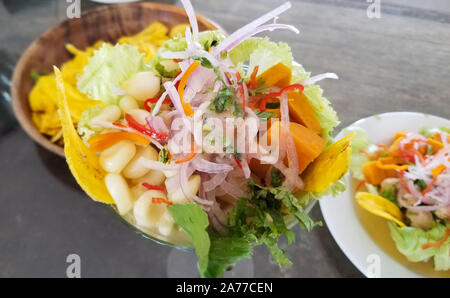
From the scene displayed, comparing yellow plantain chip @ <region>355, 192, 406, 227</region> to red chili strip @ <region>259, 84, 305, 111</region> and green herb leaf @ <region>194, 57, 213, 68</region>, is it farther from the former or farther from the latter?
green herb leaf @ <region>194, 57, 213, 68</region>

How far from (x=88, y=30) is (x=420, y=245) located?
52.3 inches

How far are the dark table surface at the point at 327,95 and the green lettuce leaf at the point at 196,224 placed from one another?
505mm

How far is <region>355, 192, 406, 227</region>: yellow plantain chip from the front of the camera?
976 mm

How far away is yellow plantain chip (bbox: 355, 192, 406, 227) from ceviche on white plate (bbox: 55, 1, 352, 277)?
10.4 inches

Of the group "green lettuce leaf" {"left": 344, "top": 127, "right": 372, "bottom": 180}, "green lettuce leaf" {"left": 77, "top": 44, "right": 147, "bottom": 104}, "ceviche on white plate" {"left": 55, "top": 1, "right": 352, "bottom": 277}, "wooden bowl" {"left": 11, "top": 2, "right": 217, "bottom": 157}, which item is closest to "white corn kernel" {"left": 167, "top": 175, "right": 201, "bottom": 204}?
"ceviche on white plate" {"left": 55, "top": 1, "right": 352, "bottom": 277}

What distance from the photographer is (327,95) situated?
1.30 m

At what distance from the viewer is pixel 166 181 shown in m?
0.70

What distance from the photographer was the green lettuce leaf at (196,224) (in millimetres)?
598

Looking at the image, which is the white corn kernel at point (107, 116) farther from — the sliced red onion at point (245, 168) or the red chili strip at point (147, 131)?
the sliced red onion at point (245, 168)

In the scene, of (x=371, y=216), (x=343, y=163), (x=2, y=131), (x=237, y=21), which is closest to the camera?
(x=343, y=163)
